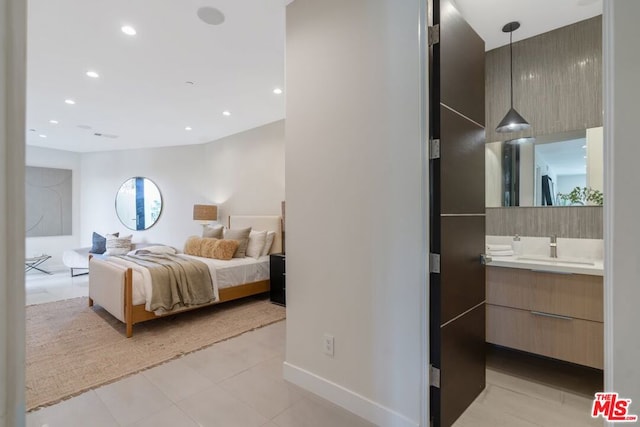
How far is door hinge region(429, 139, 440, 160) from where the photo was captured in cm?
167

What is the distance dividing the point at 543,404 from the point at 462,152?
173 centimetres

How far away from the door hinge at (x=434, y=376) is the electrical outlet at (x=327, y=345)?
635 mm

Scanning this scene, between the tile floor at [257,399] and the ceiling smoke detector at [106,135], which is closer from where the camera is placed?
the tile floor at [257,399]

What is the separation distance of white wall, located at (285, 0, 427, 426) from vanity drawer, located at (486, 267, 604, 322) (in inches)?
44.8

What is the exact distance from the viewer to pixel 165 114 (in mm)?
4738

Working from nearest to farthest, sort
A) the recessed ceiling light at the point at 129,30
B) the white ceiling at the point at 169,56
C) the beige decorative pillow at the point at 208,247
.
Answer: the white ceiling at the point at 169,56, the recessed ceiling light at the point at 129,30, the beige decorative pillow at the point at 208,247

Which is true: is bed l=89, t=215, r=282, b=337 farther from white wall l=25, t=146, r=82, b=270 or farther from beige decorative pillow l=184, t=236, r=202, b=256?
white wall l=25, t=146, r=82, b=270

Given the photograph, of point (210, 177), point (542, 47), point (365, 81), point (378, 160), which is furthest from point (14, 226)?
point (210, 177)

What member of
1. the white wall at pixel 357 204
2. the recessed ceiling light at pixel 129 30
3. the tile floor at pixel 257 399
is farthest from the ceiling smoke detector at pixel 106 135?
the white wall at pixel 357 204

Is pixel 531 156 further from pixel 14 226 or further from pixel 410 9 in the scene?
pixel 14 226

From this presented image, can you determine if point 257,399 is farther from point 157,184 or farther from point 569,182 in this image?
point 157,184

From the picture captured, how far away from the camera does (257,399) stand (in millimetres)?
2078

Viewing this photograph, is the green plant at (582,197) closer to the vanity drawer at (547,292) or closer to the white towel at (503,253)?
the white towel at (503,253)

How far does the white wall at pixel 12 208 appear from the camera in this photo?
1.27ft
